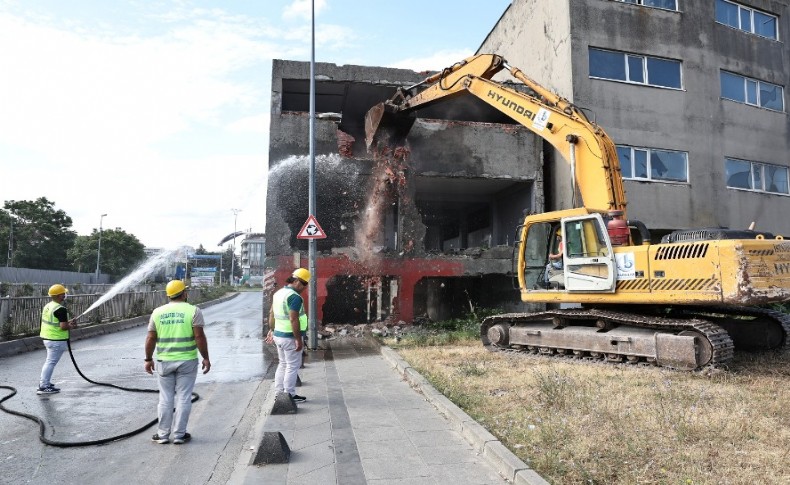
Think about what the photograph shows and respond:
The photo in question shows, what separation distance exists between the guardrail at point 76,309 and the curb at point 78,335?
492 millimetres

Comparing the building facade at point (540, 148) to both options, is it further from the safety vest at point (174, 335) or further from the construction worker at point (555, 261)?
the safety vest at point (174, 335)

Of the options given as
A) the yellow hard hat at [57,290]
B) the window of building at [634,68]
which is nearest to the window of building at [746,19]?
the window of building at [634,68]

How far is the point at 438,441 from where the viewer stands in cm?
511

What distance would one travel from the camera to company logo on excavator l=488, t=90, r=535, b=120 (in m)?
11.6

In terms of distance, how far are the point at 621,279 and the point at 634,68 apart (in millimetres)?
12557

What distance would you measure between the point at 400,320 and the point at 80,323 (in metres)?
11.0


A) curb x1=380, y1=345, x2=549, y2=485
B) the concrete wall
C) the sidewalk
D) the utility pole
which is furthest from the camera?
the utility pole

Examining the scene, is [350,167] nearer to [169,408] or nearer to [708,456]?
[169,408]

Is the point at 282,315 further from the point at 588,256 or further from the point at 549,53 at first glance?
the point at 549,53

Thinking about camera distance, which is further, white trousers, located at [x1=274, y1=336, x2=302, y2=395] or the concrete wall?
the concrete wall

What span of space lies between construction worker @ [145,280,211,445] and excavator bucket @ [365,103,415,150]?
11413 millimetres

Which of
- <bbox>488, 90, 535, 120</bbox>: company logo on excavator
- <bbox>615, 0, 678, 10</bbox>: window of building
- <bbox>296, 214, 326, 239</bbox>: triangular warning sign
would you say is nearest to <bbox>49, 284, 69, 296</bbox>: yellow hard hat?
<bbox>296, 214, 326, 239</bbox>: triangular warning sign

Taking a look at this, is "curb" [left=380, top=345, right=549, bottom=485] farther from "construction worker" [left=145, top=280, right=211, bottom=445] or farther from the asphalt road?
"construction worker" [left=145, top=280, right=211, bottom=445]

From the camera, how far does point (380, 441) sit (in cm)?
514
